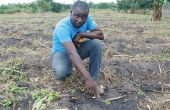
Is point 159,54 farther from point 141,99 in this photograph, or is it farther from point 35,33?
point 35,33

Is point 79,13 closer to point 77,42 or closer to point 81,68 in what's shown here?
point 77,42

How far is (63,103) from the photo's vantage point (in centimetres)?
483

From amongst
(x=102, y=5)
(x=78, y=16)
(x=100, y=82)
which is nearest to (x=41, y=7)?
(x=102, y=5)

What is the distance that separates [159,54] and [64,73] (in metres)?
3.07

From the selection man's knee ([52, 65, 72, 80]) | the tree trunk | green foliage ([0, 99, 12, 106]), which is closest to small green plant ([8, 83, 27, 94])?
green foliage ([0, 99, 12, 106])

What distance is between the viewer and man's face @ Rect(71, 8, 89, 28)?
4.78 meters

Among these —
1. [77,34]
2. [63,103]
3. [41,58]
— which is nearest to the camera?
[63,103]

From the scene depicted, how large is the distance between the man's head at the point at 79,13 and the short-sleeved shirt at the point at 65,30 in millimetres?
143

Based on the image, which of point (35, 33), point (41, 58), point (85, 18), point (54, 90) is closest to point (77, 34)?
point (85, 18)

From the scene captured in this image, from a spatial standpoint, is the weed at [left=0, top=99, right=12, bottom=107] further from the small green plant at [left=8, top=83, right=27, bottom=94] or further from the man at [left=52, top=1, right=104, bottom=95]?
the man at [left=52, top=1, right=104, bottom=95]

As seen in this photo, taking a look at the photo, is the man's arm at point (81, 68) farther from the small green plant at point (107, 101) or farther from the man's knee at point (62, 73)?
the man's knee at point (62, 73)

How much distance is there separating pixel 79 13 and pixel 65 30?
307 millimetres

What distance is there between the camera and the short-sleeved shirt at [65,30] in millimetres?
4828

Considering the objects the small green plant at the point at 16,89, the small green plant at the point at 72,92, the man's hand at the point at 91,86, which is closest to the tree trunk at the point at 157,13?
the small green plant at the point at 72,92
